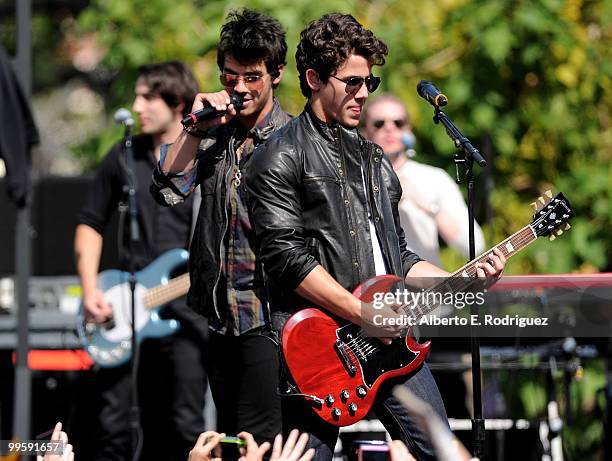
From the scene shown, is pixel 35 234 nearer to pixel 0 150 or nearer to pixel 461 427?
pixel 0 150

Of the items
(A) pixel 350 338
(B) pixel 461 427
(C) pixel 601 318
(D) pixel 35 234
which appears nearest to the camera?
(A) pixel 350 338

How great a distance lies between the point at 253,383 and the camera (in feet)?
16.1

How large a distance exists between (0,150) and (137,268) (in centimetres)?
101

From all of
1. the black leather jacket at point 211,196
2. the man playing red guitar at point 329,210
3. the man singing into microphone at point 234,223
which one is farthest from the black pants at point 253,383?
the man playing red guitar at point 329,210

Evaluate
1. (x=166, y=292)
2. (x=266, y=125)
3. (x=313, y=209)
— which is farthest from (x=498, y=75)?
(x=313, y=209)

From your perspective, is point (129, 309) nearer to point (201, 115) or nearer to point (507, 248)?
point (201, 115)

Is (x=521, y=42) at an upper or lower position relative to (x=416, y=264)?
upper

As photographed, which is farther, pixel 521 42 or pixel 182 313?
pixel 521 42

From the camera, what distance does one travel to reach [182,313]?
657 cm

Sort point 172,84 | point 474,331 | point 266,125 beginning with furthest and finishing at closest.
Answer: point 172,84 → point 266,125 → point 474,331

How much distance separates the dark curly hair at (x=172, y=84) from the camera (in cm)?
666

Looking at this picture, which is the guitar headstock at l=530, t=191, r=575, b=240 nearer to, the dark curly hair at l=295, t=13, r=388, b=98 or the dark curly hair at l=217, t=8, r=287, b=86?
the dark curly hair at l=295, t=13, r=388, b=98

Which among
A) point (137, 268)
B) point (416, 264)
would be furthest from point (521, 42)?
point (416, 264)

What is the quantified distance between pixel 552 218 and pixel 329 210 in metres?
0.88
